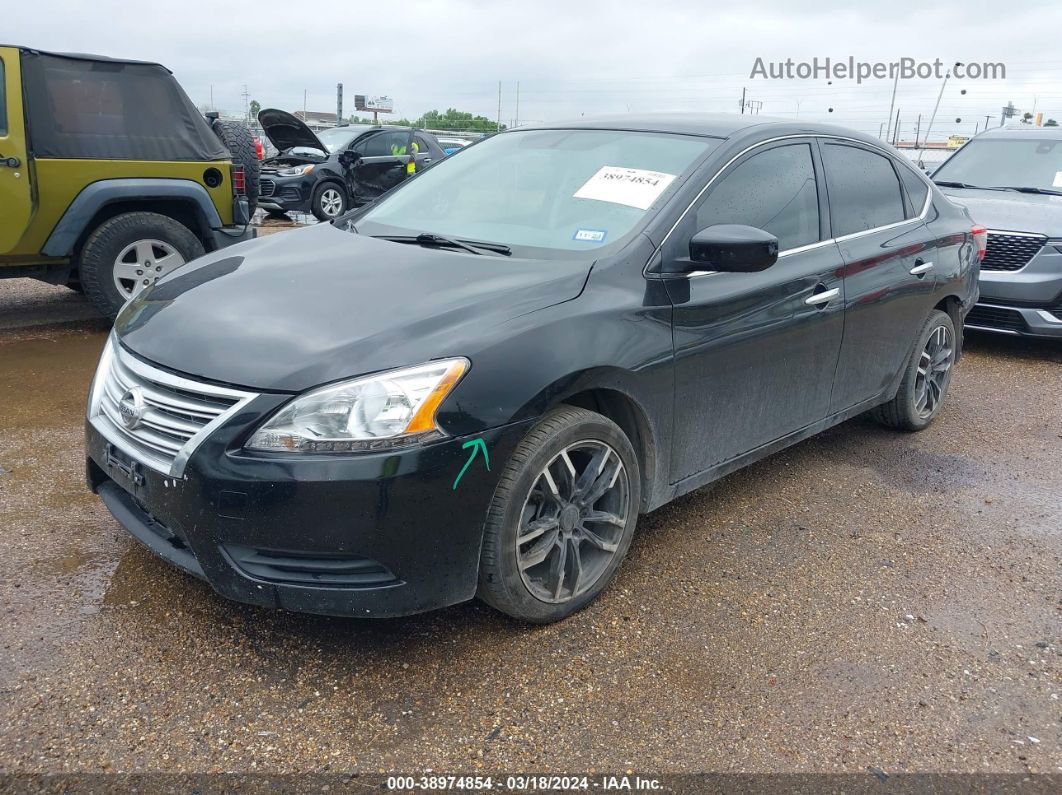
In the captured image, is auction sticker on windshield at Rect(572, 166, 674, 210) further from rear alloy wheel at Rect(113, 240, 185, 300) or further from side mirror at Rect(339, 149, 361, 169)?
side mirror at Rect(339, 149, 361, 169)

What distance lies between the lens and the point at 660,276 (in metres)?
3.07

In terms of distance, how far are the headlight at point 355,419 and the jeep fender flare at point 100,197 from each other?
15.2ft

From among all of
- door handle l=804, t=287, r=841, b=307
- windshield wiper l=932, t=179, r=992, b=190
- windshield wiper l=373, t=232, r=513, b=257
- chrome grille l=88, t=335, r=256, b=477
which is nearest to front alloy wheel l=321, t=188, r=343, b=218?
windshield wiper l=932, t=179, r=992, b=190

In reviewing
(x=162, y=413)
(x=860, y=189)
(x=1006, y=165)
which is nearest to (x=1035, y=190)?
(x=1006, y=165)

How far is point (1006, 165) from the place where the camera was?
7957mm

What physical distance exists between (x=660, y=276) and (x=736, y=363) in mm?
516

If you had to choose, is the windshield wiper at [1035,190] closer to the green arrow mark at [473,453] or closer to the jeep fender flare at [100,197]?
the jeep fender flare at [100,197]

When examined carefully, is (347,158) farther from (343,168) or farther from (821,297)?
(821,297)

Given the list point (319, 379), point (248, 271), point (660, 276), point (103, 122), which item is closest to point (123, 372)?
point (248, 271)

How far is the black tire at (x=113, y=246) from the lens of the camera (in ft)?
20.5

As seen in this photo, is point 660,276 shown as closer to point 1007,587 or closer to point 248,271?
point 248,271

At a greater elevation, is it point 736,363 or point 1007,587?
point 736,363

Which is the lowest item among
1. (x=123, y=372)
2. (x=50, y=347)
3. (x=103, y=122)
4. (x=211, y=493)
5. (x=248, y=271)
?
(x=50, y=347)

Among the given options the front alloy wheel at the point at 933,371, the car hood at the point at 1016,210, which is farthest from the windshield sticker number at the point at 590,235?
the car hood at the point at 1016,210
